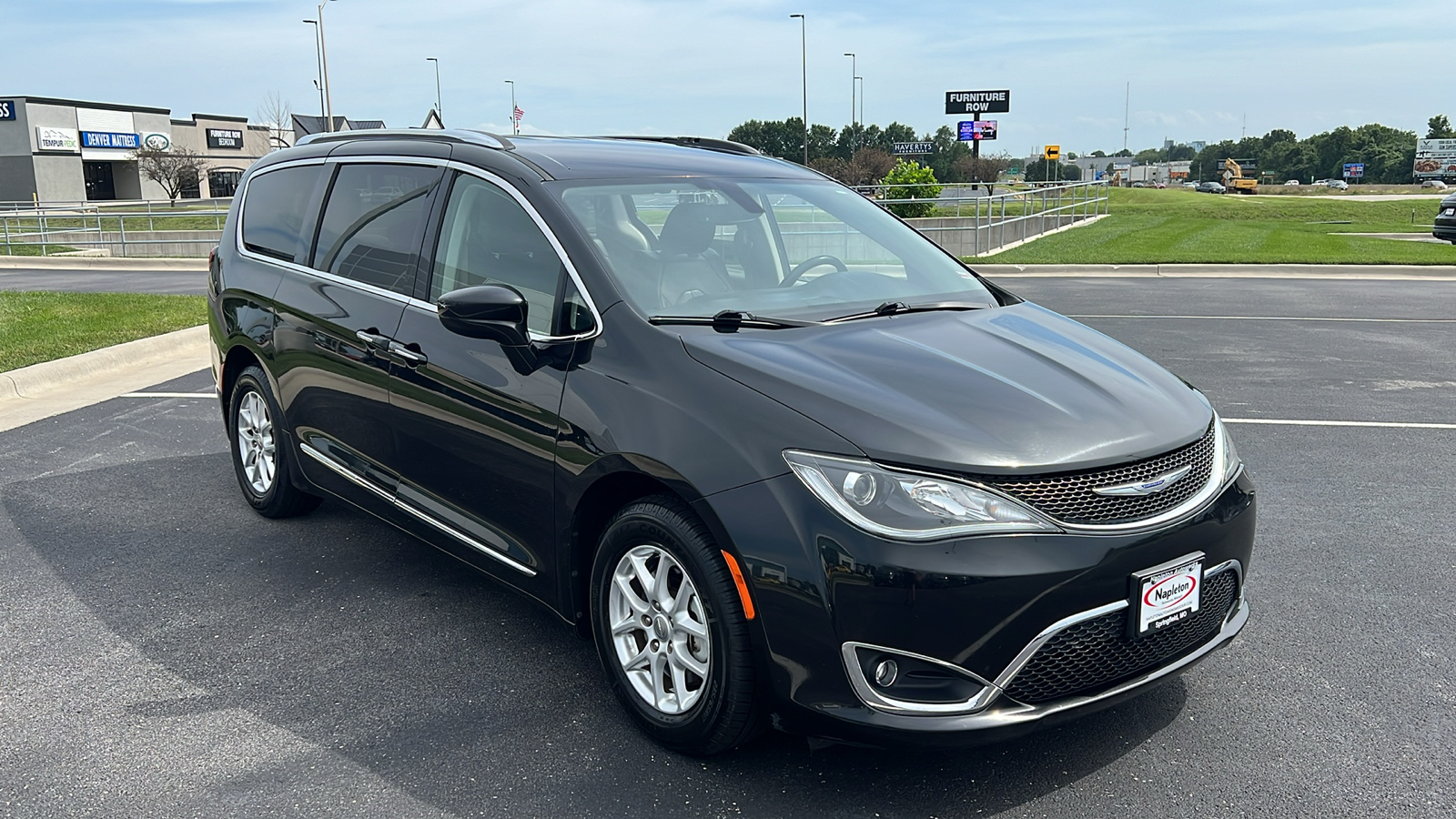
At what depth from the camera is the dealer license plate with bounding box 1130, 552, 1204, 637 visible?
2891mm

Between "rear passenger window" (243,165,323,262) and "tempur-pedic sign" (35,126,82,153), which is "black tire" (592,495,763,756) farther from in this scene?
"tempur-pedic sign" (35,126,82,153)

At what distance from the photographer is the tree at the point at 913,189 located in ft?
93.2

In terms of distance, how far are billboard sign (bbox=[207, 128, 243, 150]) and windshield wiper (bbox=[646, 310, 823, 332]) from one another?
81.1m

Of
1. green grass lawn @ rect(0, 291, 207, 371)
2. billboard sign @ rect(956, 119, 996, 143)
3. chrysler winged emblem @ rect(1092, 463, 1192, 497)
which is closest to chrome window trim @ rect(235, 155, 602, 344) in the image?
chrysler winged emblem @ rect(1092, 463, 1192, 497)

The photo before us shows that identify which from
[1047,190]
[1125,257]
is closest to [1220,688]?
[1125,257]

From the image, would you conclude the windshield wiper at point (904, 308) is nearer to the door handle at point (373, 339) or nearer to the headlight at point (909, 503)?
the headlight at point (909, 503)

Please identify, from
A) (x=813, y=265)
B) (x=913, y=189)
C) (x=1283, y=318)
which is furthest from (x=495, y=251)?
(x=913, y=189)

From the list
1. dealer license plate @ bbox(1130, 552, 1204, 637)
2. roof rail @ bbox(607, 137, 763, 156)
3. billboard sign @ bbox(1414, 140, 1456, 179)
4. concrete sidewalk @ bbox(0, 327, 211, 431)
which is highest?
billboard sign @ bbox(1414, 140, 1456, 179)

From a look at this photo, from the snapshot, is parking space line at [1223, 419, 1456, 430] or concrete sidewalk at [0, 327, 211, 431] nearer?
parking space line at [1223, 419, 1456, 430]

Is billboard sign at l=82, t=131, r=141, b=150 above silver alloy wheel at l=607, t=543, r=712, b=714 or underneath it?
above

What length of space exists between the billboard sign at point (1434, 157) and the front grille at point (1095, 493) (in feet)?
393

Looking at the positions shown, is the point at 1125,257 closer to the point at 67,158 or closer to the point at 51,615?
the point at 51,615

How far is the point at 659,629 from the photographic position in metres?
3.24

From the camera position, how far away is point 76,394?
8664mm
